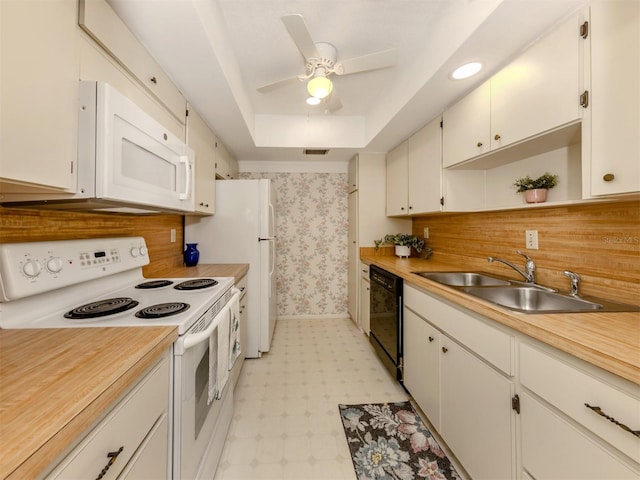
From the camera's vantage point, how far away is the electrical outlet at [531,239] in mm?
1615

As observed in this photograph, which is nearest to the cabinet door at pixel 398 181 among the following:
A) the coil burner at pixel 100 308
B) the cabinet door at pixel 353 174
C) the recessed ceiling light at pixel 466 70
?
the cabinet door at pixel 353 174

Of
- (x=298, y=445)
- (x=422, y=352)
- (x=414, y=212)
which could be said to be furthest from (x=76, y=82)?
(x=414, y=212)

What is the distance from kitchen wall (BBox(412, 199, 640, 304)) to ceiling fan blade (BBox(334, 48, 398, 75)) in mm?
1250

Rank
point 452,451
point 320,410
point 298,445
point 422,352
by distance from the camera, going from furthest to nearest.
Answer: point 320,410
point 422,352
point 298,445
point 452,451

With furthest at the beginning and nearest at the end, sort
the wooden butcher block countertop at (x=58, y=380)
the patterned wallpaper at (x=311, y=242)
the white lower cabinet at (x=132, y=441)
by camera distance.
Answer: the patterned wallpaper at (x=311, y=242) < the white lower cabinet at (x=132, y=441) < the wooden butcher block countertop at (x=58, y=380)

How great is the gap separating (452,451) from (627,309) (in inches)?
40.3


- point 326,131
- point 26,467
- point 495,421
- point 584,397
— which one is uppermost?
point 326,131

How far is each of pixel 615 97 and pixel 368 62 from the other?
1.17 metres

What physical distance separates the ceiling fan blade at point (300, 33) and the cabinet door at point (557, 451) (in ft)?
5.96

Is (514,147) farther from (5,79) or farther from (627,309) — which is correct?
(5,79)

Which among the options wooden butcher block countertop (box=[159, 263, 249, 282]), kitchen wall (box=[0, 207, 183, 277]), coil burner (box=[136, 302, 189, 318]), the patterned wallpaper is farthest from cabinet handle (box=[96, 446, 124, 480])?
the patterned wallpaper

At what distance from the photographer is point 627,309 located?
3.48 ft

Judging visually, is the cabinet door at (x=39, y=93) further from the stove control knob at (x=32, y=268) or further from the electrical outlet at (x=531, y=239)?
the electrical outlet at (x=531, y=239)

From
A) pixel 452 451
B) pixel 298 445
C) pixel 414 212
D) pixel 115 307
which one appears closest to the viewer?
pixel 115 307
